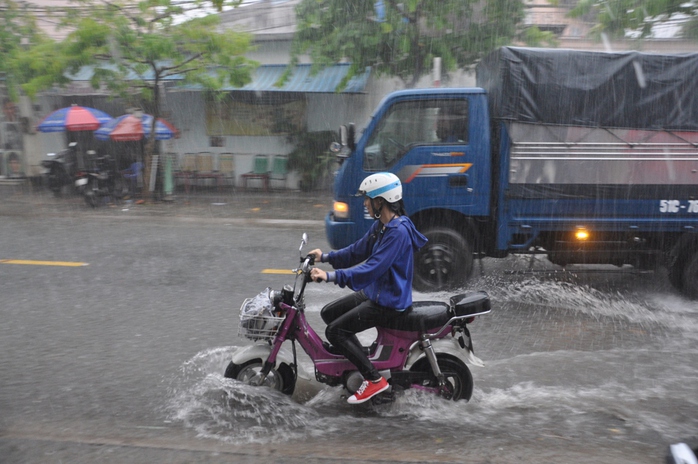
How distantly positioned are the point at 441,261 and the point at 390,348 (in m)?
3.20

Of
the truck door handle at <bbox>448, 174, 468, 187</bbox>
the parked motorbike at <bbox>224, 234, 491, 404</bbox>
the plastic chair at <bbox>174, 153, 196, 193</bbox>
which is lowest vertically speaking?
the parked motorbike at <bbox>224, 234, 491, 404</bbox>

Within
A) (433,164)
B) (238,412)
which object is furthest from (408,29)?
Result: (238,412)

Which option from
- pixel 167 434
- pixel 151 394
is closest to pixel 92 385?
pixel 151 394

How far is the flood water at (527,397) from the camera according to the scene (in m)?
4.25

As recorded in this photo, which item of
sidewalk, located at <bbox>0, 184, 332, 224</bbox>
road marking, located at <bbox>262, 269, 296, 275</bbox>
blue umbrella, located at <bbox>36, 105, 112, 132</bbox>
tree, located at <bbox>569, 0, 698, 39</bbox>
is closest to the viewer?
road marking, located at <bbox>262, 269, 296, 275</bbox>

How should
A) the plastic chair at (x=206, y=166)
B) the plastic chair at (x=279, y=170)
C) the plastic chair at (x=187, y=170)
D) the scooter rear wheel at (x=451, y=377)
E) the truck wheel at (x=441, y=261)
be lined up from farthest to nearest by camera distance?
the plastic chair at (x=206, y=166) < the plastic chair at (x=279, y=170) < the plastic chair at (x=187, y=170) < the truck wheel at (x=441, y=261) < the scooter rear wheel at (x=451, y=377)

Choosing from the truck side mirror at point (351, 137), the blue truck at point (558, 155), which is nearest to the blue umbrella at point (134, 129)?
the truck side mirror at point (351, 137)

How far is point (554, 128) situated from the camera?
7289 millimetres

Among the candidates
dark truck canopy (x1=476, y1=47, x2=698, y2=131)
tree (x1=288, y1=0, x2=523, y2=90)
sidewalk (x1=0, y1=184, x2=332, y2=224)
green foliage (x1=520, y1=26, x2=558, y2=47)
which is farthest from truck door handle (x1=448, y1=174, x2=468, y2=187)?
green foliage (x1=520, y1=26, x2=558, y2=47)

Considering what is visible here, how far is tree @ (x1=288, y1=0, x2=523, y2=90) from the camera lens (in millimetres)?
15219

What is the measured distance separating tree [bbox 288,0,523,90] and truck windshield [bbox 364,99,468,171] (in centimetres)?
809

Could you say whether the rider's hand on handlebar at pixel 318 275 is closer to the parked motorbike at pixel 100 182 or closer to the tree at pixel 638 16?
the tree at pixel 638 16

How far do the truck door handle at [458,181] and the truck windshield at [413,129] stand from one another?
1.26ft

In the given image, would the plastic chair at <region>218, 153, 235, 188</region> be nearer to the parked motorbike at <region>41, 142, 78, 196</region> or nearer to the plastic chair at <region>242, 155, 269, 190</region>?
the plastic chair at <region>242, 155, 269, 190</region>
